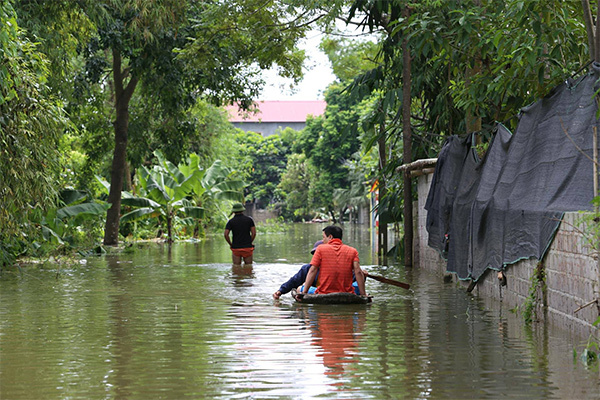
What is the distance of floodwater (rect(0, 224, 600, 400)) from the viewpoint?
274 inches

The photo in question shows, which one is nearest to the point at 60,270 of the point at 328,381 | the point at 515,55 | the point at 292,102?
the point at 515,55

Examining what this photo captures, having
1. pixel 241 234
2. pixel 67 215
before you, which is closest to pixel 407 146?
pixel 241 234

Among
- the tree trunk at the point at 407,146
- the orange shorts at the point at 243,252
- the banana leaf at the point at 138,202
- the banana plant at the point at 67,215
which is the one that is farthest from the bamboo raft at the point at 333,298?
the banana leaf at the point at 138,202

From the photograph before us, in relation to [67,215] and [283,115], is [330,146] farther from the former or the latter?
[283,115]

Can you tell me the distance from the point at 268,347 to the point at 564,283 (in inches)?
132

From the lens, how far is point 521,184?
11570 millimetres

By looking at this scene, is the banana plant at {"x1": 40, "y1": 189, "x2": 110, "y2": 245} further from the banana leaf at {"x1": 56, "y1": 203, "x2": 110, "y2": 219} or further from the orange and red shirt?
the orange and red shirt

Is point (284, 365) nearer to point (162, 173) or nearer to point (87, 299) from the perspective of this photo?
point (87, 299)

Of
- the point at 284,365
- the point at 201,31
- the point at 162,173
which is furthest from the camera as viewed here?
the point at 162,173

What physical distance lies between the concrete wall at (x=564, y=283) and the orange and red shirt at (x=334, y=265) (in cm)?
227

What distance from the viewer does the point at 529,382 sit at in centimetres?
712

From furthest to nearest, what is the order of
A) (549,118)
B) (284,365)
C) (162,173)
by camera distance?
(162,173) → (549,118) → (284,365)

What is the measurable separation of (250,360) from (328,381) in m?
1.28

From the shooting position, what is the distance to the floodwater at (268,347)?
696 cm
